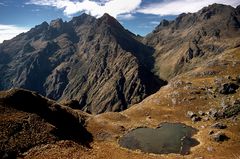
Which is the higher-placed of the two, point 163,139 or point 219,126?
point 219,126

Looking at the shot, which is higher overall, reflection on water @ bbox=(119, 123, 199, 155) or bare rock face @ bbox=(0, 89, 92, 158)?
bare rock face @ bbox=(0, 89, 92, 158)

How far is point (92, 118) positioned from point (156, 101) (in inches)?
1422

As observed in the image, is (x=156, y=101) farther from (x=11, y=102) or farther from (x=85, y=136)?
(x=11, y=102)

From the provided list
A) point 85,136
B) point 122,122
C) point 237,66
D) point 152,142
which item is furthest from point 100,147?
point 237,66

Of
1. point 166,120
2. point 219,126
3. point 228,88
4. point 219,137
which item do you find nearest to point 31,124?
point 219,137

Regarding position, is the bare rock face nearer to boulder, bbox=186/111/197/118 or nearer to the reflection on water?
the reflection on water

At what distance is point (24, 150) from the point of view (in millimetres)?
66500

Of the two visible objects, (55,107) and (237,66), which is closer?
(55,107)

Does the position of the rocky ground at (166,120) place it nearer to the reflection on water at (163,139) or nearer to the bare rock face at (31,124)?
the bare rock face at (31,124)

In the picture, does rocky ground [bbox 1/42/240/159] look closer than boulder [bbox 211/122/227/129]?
Yes

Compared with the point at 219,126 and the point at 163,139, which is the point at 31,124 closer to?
the point at 163,139

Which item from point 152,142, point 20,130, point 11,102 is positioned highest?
point 11,102

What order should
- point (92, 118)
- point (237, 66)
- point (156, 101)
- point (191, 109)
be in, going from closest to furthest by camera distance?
point (92, 118) < point (191, 109) < point (156, 101) < point (237, 66)

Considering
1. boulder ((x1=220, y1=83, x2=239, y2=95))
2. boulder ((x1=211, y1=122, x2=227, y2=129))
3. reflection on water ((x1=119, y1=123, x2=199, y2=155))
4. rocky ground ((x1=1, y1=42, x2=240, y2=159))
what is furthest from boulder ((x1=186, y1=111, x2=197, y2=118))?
boulder ((x1=220, y1=83, x2=239, y2=95))
